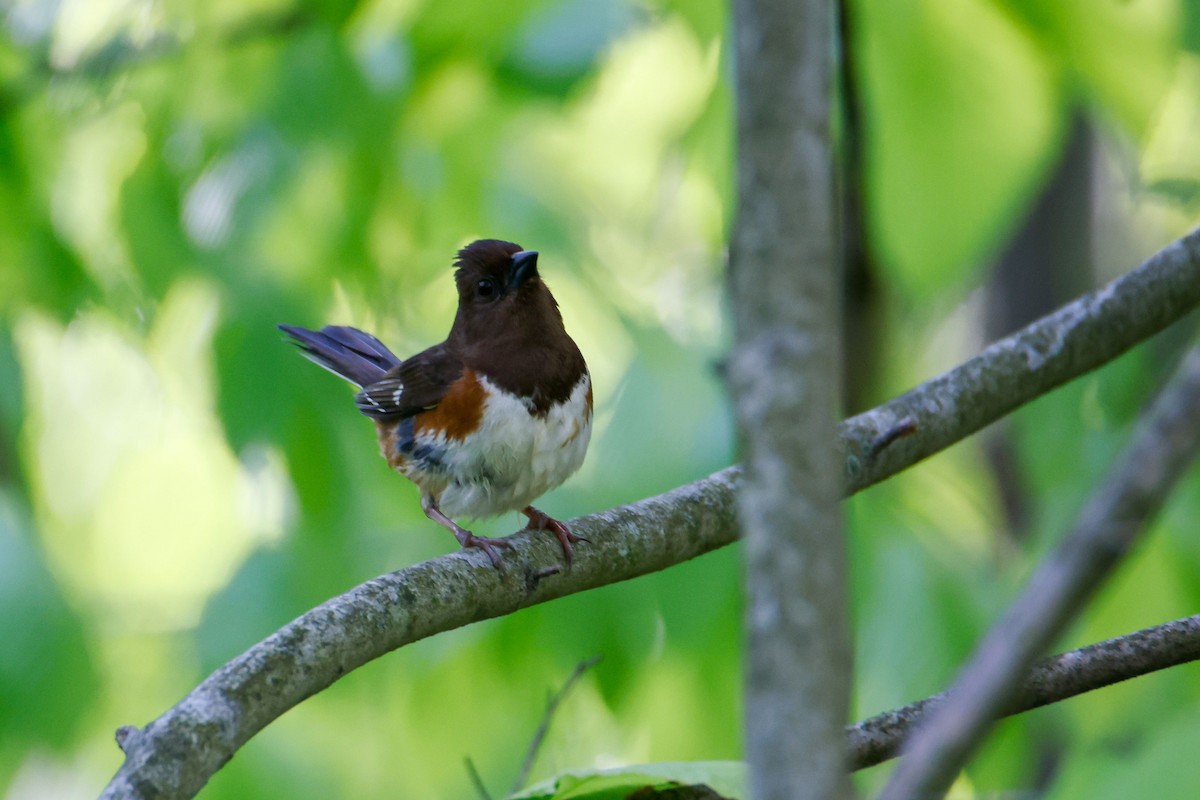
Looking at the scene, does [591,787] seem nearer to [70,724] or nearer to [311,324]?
[70,724]

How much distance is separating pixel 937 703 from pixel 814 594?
2.84 feet

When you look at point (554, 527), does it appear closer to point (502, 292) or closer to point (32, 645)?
point (502, 292)

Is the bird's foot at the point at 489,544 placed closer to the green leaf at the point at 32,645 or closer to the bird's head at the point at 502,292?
the bird's head at the point at 502,292

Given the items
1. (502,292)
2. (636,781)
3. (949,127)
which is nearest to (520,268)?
(502,292)

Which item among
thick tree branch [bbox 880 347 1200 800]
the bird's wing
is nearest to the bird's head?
the bird's wing

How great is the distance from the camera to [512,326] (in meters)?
3.09

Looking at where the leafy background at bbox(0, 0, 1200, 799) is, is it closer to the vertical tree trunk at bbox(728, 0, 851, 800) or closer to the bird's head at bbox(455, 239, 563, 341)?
the bird's head at bbox(455, 239, 563, 341)

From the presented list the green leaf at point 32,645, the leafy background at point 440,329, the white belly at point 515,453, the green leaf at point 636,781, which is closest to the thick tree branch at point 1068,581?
the green leaf at point 636,781

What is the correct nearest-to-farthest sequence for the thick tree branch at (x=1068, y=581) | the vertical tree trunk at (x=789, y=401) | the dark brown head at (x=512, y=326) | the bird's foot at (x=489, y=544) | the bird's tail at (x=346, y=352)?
the thick tree branch at (x=1068, y=581)
the vertical tree trunk at (x=789, y=401)
the bird's foot at (x=489, y=544)
the dark brown head at (x=512, y=326)
the bird's tail at (x=346, y=352)

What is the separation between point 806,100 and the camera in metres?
0.93

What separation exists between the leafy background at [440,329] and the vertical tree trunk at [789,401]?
182cm

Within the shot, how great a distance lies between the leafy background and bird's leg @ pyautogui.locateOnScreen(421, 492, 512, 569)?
1.09 feet

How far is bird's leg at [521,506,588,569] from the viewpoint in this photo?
2.33m

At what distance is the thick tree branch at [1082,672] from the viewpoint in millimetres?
1650
